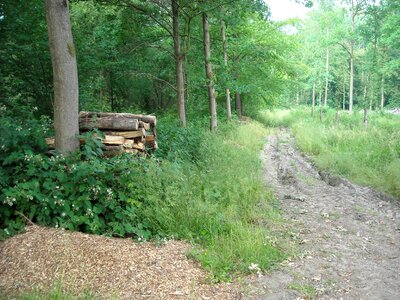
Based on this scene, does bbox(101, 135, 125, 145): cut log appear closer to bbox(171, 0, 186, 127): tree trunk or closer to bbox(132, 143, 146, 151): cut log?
bbox(132, 143, 146, 151): cut log

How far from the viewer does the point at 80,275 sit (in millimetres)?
3771

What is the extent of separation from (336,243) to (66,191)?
4264 mm

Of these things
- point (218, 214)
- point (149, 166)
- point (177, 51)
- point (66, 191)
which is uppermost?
point (177, 51)

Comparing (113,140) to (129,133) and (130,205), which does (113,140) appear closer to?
(129,133)

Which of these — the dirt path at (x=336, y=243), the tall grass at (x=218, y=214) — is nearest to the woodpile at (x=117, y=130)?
the tall grass at (x=218, y=214)

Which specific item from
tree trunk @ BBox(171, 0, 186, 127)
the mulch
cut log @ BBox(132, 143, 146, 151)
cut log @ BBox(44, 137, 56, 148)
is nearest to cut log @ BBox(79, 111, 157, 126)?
cut log @ BBox(132, 143, 146, 151)

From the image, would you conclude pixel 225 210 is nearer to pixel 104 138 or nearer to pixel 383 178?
pixel 104 138

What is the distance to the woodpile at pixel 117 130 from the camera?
605 centimetres

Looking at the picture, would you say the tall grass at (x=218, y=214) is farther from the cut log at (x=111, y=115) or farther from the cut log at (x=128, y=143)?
the cut log at (x=111, y=115)

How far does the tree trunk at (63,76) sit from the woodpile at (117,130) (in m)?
0.42

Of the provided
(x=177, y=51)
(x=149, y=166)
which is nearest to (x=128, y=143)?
(x=149, y=166)

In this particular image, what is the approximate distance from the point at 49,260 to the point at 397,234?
5.53 meters

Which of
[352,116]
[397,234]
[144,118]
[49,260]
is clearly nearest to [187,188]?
[144,118]

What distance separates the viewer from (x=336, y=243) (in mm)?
5148
